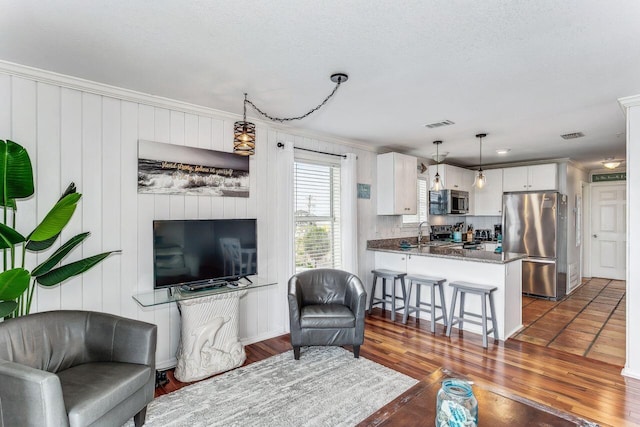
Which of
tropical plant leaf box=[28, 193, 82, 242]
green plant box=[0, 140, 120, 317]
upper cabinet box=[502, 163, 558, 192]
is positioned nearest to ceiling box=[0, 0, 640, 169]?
green plant box=[0, 140, 120, 317]

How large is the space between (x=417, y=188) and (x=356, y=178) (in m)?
1.50

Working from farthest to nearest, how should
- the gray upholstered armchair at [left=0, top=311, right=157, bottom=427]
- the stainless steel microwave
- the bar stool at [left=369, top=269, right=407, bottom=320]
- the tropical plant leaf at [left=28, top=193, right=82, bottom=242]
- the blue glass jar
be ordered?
1. the stainless steel microwave
2. the bar stool at [left=369, top=269, right=407, bottom=320]
3. the tropical plant leaf at [left=28, top=193, right=82, bottom=242]
4. the gray upholstered armchair at [left=0, top=311, right=157, bottom=427]
5. the blue glass jar

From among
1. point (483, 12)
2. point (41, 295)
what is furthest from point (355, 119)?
point (41, 295)

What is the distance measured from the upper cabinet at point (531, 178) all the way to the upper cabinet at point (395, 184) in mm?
2280

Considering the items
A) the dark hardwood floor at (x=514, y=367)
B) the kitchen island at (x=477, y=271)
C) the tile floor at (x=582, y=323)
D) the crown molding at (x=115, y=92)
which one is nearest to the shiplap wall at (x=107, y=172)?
the crown molding at (x=115, y=92)

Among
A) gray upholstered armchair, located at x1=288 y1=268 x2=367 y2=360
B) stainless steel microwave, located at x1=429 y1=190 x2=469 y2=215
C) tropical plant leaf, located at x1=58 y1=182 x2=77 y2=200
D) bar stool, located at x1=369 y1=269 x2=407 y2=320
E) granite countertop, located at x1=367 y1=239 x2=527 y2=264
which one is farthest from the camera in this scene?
stainless steel microwave, located at x1=429 y1=190 x2=469 y2=215

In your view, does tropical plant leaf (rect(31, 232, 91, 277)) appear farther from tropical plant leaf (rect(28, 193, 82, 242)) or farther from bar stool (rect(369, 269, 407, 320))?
bar stool (rect(369, 269, 407, 320))

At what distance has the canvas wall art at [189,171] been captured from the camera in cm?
290

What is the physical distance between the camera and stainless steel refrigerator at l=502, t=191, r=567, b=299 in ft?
17.8

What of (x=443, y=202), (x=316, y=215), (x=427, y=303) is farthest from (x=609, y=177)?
(x=316, y=215)

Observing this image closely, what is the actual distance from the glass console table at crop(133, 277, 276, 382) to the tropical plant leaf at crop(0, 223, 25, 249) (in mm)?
912

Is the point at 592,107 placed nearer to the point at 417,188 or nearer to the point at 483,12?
the point at 483,12

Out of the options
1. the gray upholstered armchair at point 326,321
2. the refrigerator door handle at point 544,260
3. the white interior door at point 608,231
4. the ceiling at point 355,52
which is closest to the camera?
the ceiling at point 355,52

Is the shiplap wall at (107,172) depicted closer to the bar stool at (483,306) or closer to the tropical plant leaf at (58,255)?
the tropical plant leaf at (58,255)
